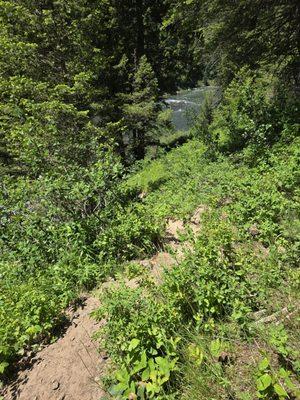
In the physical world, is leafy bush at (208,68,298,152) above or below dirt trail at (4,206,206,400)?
above

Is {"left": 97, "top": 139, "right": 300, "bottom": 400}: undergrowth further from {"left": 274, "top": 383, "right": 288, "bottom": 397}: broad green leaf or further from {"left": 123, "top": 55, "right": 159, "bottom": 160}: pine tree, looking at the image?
{"left": 123, "top": 55, "right": 159, "bottom": 160}: pine tree

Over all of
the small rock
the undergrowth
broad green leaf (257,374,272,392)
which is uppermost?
broad green leaf (257,374,272,392)

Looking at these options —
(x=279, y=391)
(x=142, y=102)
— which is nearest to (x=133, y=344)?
(x=279, y=391)

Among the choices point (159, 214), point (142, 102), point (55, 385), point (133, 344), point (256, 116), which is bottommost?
point (55, 385)

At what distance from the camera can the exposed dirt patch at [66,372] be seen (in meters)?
3.18

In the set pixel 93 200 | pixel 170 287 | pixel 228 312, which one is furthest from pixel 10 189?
pixel 228 312

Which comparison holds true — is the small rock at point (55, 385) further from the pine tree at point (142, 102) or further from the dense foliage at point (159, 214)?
the pine tree at point (142, 102)

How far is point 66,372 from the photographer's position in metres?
3.40

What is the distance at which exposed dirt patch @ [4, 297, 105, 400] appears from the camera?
3.18 m

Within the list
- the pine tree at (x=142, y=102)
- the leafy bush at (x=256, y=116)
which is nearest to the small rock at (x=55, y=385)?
the leafy bush at (x=256, y=116)

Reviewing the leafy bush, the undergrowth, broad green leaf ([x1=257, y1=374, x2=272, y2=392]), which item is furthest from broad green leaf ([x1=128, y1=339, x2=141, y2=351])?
the leafy bush

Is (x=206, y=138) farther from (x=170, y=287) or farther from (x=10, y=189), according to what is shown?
(x=170, y=287)

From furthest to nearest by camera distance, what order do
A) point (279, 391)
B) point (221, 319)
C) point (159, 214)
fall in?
point (159, 214)
point (221, 319)
point (279, 391)

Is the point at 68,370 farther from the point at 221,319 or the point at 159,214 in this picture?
the point at 159,214
